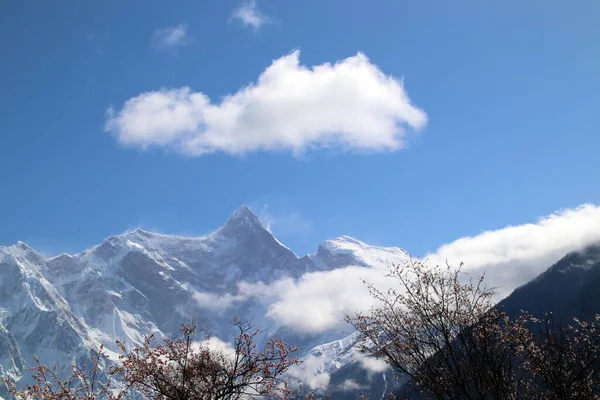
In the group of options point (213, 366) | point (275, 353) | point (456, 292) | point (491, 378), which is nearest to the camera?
point (491, 378)

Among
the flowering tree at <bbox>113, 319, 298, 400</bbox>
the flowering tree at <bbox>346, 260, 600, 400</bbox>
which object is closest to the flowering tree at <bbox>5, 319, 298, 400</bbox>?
the flowering tree at <bbox>113, 319, 298, 400</bbox>

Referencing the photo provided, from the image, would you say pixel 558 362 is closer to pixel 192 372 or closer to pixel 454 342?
pixel 454 342

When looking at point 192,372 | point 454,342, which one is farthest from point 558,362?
point 192,372

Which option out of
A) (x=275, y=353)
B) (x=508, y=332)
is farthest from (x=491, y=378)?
(x=275, y=353)

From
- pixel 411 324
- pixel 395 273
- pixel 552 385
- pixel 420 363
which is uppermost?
pixel 395 273

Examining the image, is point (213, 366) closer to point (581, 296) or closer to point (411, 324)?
point (411, 324)

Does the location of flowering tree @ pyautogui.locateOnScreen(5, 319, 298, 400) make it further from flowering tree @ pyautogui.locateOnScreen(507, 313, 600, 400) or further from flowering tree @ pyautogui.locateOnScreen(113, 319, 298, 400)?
flowering tree @ pyautogui.locateOnScreen(507, 313, 600, 400)

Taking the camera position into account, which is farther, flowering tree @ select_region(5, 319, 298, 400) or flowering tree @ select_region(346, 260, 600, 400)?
flowering tree @ select_region(5, 319, 298, 400)

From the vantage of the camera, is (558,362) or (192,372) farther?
(192,372)

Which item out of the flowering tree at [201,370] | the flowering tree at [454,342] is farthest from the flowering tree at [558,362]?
the flowering tree at [201,370]

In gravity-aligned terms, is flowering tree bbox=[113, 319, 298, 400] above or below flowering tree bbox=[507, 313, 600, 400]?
above

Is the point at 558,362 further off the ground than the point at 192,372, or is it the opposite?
the point at 192,372

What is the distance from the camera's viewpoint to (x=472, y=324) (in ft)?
50.9

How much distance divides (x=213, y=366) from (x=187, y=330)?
187 centimetres
